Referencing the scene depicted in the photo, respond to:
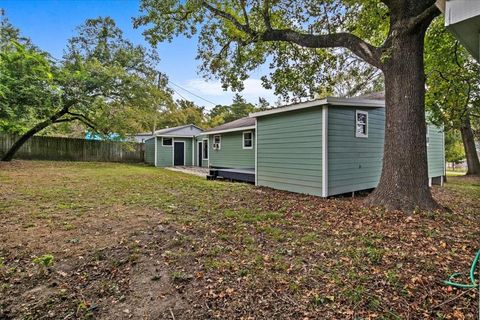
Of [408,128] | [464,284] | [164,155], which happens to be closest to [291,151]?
[408,128]

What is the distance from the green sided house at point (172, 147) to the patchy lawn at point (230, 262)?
12.7 meters

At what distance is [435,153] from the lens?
35.3 feet

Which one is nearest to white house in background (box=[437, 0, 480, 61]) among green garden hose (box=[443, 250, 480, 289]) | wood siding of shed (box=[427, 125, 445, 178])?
green garden hose (box=[443, 250, 480, 289])

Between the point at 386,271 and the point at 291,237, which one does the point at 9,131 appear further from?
the point at 386,271

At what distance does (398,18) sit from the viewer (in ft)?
16.5

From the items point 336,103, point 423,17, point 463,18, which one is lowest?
point 463,18

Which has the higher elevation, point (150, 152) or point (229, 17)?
point (229, 17)

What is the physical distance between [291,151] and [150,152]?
538 inches

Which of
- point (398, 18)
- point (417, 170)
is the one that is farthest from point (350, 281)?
point (398, 18)

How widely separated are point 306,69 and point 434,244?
6.07 meters

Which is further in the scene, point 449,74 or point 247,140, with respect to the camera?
point 247,140

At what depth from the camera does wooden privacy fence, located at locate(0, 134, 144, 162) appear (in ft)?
51.7

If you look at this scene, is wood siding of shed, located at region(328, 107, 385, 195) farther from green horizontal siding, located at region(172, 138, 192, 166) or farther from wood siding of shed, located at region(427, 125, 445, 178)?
green horizontal siding, located at region(172, 138, 192, 166)

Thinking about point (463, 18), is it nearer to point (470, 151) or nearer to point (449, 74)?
point (449, 74)
